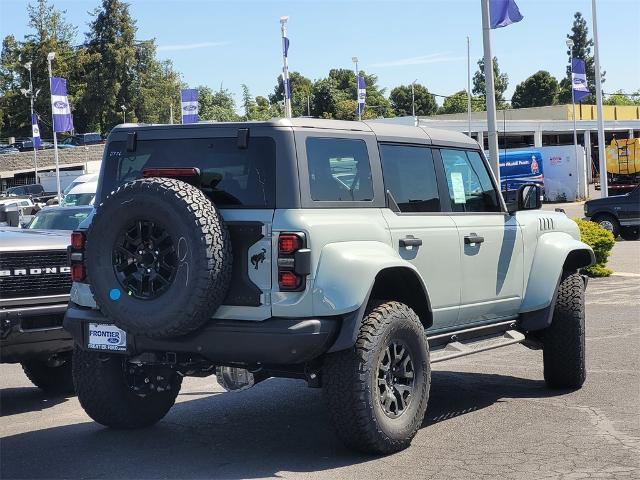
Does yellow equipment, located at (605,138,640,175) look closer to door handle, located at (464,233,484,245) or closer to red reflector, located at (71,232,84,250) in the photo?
door handle, located at (464,233,484,245)

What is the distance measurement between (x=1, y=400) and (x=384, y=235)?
13.5 ft

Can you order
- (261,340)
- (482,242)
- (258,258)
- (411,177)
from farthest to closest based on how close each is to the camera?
1. (482,242)
2. (411,177)
3. (258,258)
4. (261,340)

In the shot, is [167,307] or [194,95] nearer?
[167,307]

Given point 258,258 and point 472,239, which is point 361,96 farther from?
point 258,258

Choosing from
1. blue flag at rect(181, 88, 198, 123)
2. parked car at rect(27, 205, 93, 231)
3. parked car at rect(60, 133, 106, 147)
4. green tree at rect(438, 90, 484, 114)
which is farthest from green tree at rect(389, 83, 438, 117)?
parked car at rect(27, 205, 93, 231)

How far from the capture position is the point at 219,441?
6281 mm

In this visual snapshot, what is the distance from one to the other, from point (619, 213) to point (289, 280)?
72.5 feet

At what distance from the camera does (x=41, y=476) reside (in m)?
5.52

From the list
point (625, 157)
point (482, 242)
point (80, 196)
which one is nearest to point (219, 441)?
point (482, 242)

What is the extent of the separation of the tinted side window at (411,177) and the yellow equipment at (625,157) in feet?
130

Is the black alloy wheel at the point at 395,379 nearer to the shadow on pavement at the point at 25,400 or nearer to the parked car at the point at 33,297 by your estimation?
the parked car at the point at 33,297

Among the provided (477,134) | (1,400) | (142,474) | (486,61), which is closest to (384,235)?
(142,474)

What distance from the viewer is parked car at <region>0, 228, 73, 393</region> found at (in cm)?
718

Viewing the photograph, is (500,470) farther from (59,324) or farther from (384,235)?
(59,324)
